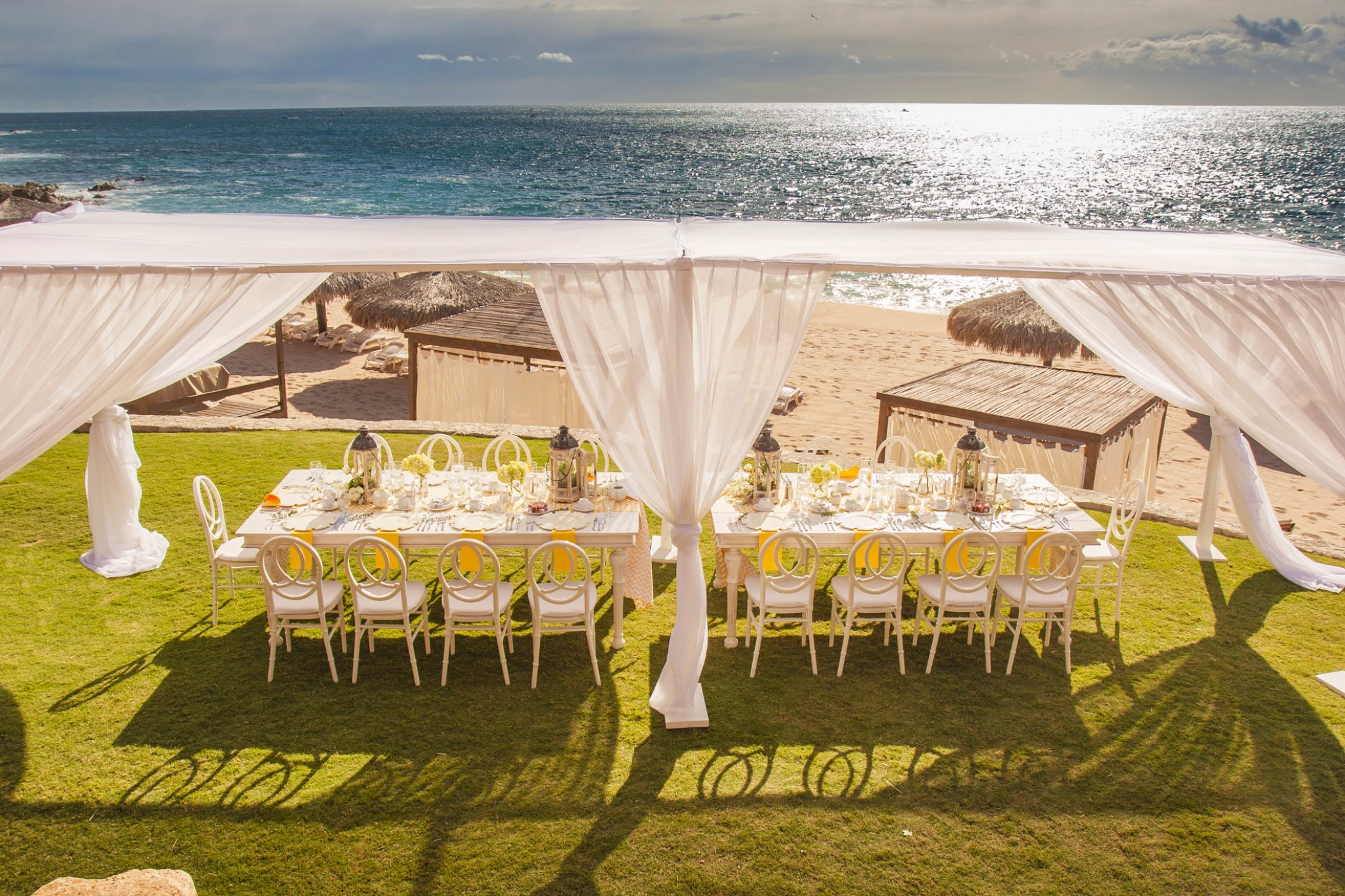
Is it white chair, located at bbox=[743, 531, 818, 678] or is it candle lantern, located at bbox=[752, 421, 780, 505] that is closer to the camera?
white chair, located at bbox=[743, 531, 818, 678]

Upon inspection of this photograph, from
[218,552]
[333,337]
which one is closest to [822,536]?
[218,552]

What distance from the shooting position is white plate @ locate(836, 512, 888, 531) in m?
5.71

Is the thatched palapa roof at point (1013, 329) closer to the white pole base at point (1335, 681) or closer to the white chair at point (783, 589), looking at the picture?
the white pole base at point (1335, 681)

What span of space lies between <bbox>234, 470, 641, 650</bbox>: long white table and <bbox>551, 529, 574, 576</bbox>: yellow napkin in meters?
0.04

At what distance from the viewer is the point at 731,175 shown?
59750 mm

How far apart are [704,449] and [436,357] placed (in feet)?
23.8

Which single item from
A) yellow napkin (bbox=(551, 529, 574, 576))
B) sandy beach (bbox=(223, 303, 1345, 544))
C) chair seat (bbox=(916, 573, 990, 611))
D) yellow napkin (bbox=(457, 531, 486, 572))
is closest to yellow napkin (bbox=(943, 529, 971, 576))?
chair seat (bbox=(916, 573, 990, 611))

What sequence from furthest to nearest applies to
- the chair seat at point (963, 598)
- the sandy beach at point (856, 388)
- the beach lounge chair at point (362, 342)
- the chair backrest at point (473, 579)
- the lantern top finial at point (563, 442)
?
1. the beach lounge chair at point (362, 342)
2. the sandy beach at point (856, 388)
3. the lantern top finial at point (563, 442)
4. the chair seat at point (963, 598)
5. the chair backrest at point (473, 579)

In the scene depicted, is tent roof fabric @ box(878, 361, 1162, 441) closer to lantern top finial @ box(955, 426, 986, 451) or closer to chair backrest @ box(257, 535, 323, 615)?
lantern top finial @ box(955, 426, 986, 451)

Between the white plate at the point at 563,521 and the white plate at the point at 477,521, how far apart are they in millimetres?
259

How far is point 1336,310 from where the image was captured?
15.9 ft

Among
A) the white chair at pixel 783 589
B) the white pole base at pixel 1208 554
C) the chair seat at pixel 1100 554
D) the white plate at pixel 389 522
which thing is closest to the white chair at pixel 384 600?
the white plate at pixel 389 522

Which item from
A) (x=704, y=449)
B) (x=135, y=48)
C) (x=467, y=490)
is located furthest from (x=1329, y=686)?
(x=135, y=48)

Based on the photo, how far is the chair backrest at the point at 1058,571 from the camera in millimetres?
5219
